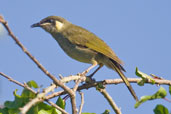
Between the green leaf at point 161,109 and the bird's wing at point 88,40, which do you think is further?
the bird's wing at point 88,40

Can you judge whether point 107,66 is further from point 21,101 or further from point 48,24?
point 21,101

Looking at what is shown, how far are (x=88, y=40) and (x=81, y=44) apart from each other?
0.72 feet

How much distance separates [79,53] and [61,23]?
1259mm

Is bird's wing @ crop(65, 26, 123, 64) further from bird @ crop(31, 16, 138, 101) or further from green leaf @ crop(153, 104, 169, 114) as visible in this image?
green leaf @ crop(153, 104, 169, 114)

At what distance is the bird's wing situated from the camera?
5.83 metres

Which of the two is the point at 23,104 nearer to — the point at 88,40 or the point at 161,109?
the point at 161,109

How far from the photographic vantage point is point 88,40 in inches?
246

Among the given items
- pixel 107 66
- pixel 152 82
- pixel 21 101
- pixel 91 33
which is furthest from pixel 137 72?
pixel 91 33

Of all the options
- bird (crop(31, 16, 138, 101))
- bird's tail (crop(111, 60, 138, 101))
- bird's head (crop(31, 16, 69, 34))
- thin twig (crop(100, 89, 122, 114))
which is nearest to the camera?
thin twig (crop(100, 89, 122, 114))

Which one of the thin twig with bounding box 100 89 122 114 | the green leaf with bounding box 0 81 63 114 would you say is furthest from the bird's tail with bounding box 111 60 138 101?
the green leaf with bounding box 0 81 63 114

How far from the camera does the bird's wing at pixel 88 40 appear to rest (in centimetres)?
583

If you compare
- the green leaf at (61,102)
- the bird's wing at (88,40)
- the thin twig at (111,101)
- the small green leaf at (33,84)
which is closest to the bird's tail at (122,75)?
the bird's wing at (88,40)

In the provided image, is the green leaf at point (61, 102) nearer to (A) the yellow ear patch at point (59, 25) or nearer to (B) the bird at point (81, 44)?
(B) the bird at point (81, 44)

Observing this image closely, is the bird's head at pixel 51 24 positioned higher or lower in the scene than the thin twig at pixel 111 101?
higher
